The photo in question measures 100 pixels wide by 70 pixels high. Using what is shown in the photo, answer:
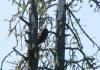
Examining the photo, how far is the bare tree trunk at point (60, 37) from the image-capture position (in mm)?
11617

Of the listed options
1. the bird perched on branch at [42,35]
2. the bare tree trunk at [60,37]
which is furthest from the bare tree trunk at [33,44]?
the bare tree trunk at [60,37]

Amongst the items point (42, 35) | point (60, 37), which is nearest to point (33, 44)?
point (42, 35)

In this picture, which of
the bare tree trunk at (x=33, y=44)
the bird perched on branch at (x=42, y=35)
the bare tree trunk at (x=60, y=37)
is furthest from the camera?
A: the bare tree trunk at (x=60, y=37)

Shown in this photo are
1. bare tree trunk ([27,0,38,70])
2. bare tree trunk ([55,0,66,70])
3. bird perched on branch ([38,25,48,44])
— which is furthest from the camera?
bare tree trunk ([55,0,66,70])

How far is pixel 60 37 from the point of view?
1166cm

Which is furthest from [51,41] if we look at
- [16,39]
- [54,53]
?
[16,39]

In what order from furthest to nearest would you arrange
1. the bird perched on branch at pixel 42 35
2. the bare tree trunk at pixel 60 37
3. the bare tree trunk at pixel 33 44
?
the bare tree trunk at pixel 60 37, the bird perched on branch at pixel 42 35, the bare tree trunk at pixel 33 44

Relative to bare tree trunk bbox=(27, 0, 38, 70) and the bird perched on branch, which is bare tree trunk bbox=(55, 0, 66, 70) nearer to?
the bird perched on branch

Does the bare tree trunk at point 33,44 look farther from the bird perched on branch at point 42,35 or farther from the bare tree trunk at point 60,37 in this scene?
the bare tree trunk at point 60,37

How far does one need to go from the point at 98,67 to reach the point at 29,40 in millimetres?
1984

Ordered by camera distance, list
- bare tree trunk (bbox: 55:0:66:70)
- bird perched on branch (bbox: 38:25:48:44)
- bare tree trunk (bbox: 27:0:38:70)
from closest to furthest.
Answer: bare tree trunk (bbox: 27:0:38:70) → bird perched on branch (bbox: 38:25:48:44) → bare tree trunk (bbox: 55:0:66:70)

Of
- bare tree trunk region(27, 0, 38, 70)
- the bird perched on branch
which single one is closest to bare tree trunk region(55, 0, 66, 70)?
the bird perched on branch

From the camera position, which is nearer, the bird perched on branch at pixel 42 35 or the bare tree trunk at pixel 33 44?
the bare tree trunk at pixel 33 44

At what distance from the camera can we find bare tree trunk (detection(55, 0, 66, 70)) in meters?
11.6
